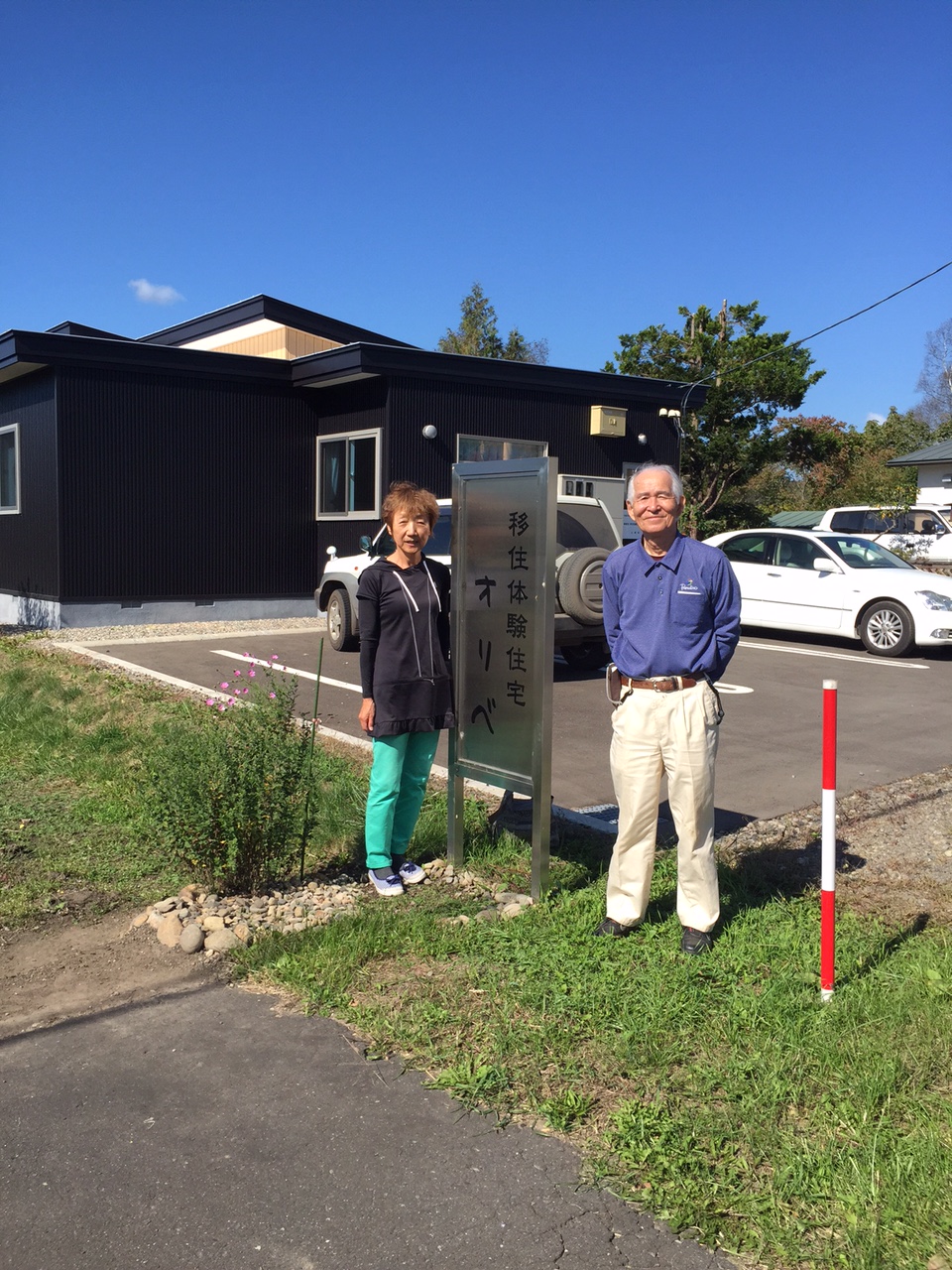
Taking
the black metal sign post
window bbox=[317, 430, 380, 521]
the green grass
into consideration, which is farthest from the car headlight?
the black metal sign post

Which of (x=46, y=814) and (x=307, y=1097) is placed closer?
(x=307, y=1097)

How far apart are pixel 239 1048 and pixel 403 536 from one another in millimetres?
2218

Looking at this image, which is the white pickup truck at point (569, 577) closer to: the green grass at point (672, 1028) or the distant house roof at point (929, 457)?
the green grass at point (672, 1028)

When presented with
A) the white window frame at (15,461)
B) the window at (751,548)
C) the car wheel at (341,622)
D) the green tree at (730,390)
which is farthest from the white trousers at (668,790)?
the green tree at (730,390)

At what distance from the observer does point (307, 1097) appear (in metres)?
3.41

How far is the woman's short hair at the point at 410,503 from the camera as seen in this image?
193 inches

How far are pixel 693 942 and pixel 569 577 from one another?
635cm

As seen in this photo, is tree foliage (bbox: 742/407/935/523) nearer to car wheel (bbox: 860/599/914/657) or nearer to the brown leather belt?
car wheel (bbox: 860/599/914/657)

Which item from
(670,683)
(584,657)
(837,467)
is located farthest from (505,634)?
(837,467)

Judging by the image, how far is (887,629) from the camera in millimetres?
13680

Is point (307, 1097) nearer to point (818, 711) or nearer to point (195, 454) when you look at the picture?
point (818, 711)

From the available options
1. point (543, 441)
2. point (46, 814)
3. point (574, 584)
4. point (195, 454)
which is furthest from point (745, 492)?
point (46, 814)

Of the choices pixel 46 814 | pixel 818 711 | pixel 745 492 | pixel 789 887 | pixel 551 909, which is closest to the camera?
pixel 551 909

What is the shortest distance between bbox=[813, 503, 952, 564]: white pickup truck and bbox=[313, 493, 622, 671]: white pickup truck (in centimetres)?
943
